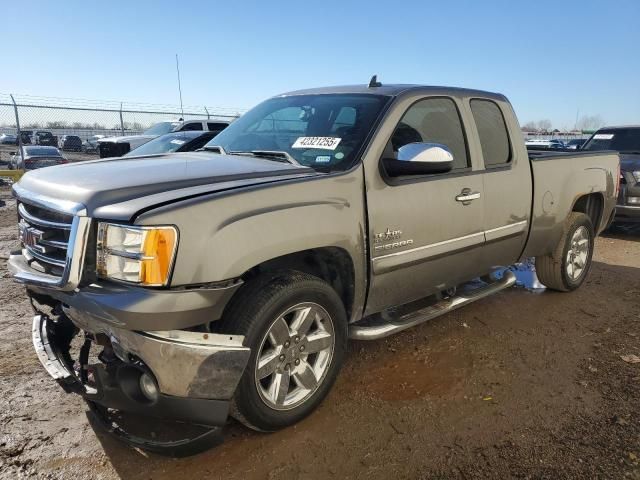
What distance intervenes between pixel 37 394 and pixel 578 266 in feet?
16.5

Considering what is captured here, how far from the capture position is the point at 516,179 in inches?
165

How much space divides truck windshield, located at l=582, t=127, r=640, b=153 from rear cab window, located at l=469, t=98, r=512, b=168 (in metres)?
6.43

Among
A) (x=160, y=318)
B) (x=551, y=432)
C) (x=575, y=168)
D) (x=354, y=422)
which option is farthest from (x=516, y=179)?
(x=160, y=318)

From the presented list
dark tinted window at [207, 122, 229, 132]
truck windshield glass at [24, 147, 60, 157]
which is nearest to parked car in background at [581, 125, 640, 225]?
dark tinted window at [207, 122, 229, 132]

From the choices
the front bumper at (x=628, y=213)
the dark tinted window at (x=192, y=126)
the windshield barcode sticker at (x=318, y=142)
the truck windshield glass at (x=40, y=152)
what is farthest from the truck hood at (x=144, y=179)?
the truck windshield glass at (x=40, y=152)

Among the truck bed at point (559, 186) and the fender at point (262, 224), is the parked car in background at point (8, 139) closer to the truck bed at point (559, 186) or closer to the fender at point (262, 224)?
the truck bed at point (559, 186)

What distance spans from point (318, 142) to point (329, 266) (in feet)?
2.70

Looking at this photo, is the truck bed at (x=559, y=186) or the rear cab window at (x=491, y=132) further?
the truck bed at (x=559, y=186)

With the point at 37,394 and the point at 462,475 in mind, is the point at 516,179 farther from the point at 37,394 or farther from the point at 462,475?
the point at 37,394

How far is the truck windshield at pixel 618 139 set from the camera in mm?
9367

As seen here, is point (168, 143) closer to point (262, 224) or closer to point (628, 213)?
point (262, 224)

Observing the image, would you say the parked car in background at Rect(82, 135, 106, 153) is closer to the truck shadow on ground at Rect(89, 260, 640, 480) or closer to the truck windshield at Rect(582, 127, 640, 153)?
the truck windshield at Rect(582, 127, 640, 153)

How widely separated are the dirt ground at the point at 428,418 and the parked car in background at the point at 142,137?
9.42 meters

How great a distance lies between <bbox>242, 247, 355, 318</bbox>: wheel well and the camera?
2.89 meters
